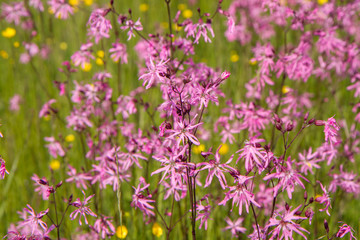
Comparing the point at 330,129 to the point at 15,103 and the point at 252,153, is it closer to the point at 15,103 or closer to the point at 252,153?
the point at 252,153

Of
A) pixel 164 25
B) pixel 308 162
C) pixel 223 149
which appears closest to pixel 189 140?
pixel 308 162

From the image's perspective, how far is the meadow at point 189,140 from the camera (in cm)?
168

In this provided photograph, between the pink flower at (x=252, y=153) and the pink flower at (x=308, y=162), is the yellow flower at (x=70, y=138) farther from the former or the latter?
the pink flower at (x=252, y=153)

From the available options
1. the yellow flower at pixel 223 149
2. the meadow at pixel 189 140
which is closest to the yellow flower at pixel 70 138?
the meadow at pixel 189 140

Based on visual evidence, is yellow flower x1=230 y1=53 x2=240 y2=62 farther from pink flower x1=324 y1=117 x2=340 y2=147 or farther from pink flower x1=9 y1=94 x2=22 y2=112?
pink flower x1=324 y1=117 x2=340 y2=147

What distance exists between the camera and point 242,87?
3809mm

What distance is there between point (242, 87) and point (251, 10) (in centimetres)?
117

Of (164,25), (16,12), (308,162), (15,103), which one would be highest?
(164,25)

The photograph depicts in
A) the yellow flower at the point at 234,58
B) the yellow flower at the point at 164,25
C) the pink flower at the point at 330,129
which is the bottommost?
the pink flower at the point at 330,129

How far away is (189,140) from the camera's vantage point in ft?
5.31

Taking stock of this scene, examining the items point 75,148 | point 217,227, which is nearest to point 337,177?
point 217,227

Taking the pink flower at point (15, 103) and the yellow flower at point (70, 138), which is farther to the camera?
the pink flower at point (15, 103)

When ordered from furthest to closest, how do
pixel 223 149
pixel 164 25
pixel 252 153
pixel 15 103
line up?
pixel 164 25 < pixel 15 103 < pixel 223 149 < pixel 252 153

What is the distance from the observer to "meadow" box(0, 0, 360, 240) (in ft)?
5.52
